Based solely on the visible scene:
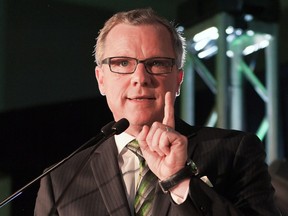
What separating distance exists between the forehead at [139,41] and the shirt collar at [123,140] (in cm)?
26

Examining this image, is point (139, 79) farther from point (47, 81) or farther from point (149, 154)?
point (47, 81)

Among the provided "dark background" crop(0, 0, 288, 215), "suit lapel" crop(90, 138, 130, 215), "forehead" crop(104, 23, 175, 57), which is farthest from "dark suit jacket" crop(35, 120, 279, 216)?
"dark background" crop(0, 0, 288, 215)

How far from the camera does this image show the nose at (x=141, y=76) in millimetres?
1622

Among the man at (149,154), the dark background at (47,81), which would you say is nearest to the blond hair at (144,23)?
the man at (149,154)

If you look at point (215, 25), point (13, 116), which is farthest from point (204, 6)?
point (13, 116)

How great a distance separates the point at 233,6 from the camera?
3576 mm

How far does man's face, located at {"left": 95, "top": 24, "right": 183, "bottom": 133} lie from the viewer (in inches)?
64.4

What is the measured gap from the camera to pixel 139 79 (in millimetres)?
1624

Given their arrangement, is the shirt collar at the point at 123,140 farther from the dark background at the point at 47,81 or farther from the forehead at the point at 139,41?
the dark background at the point at 47,81

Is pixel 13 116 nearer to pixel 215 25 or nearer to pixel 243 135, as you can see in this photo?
pixel 215 25

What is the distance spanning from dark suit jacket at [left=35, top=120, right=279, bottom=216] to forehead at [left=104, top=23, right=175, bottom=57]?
10.1 inches

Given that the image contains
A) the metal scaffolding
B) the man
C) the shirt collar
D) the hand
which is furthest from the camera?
the metal scaffolding

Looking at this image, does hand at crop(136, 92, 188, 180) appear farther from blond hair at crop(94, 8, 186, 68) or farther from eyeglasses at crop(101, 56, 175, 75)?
blond hair at crop(94, 8, 186, 68)

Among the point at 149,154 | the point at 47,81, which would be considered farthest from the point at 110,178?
the point at 47,81
